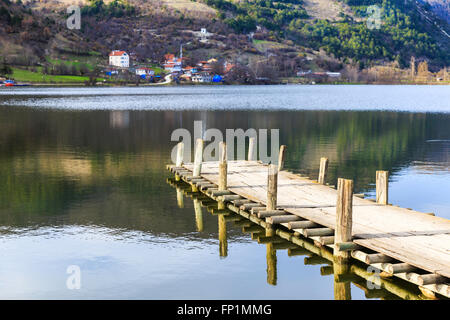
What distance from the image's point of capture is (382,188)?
2291 cm

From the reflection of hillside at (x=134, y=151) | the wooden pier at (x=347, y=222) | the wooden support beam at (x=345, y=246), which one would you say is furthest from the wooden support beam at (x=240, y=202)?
the wooden support beam at (x=345, y=246)

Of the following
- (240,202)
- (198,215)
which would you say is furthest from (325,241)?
(198,215)

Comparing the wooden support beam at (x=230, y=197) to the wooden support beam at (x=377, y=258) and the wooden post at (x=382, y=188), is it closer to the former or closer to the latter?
the wooden post at (x=382, y=188)

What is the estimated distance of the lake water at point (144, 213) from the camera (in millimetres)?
17109

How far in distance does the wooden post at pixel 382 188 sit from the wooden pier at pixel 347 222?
0.01 m

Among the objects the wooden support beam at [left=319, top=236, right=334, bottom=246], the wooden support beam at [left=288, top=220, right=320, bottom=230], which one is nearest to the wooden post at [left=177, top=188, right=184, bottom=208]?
the wooden support beam at [left=288, top=220, right=320, bottom=230]

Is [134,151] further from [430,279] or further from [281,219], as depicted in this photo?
[430,279]

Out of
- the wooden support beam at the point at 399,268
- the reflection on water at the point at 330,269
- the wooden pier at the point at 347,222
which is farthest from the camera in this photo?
the reflection on water at the point at 330,269

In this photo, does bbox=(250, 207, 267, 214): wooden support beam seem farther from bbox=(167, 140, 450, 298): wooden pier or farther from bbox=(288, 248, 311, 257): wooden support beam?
bbox=(288, 248, 311, 257): wooden support beam

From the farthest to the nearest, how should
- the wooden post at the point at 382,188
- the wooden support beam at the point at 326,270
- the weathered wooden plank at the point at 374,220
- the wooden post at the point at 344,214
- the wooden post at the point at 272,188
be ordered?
the wooden post at the point at 382,188 → the wooden post at the point at 272,188 → the wooden support beam at the point at 326,270 → the wooden post at the point at 344,214 → the weathered wooden plank at the point at 374,220

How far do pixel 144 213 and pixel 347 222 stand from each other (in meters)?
11.4

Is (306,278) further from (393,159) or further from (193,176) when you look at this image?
(393,159)

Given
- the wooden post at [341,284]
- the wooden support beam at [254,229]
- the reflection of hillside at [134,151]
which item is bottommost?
the wooden post at [341,284]
